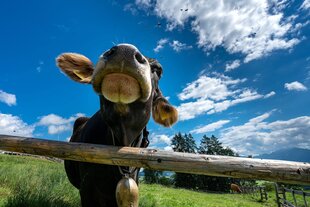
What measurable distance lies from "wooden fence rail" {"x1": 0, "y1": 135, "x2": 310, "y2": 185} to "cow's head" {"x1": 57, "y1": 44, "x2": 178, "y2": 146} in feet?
1.88

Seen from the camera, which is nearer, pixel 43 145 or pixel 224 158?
pixel 224 158

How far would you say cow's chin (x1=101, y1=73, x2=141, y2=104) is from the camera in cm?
275

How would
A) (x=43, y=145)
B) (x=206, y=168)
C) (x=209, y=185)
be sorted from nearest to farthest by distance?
(x=206, y=168)
(x=43, y=145)
(x=209, y=185)

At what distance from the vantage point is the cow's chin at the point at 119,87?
2750 mm

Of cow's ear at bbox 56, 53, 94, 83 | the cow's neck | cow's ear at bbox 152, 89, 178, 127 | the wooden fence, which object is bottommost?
the wooden fence

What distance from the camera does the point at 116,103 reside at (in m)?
3.22

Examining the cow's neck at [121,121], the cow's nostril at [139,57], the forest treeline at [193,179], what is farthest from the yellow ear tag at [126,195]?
the forest treeline at [193,179]

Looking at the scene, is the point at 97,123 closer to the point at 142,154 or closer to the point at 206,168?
the point at 142,154

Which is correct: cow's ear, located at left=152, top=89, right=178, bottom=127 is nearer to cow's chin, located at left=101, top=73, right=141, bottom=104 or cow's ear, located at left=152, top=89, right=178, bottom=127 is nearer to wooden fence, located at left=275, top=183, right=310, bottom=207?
cow's chin, located at left=101, top=73, right=141, bottom=104

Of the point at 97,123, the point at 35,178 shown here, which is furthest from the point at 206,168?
the point at 35,178

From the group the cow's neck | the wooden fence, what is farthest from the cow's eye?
the wooden fence

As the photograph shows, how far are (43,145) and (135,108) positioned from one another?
1.12 m

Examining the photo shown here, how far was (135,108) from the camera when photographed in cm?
340

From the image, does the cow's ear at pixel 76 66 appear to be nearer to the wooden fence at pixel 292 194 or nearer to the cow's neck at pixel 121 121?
the cow's neck at pixel 121 121
